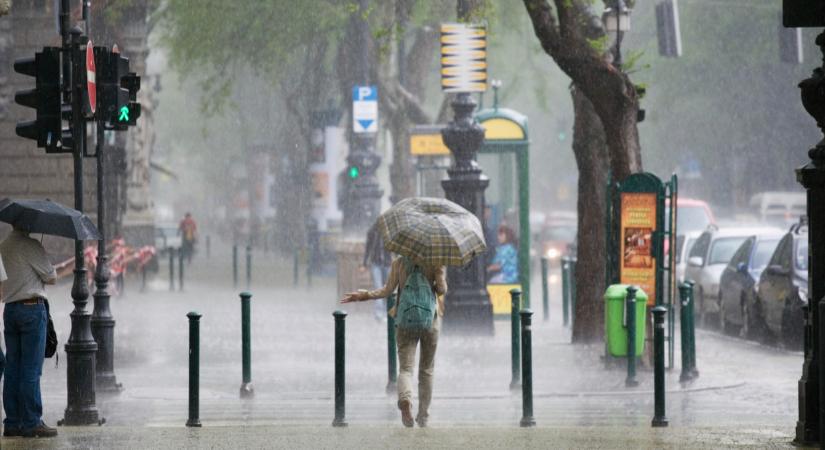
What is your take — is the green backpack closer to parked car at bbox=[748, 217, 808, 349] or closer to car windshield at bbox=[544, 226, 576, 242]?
parked car at bbox=[748, 217, 808, 349]

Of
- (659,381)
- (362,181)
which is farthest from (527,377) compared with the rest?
(362,181)

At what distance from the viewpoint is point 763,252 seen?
25406 millimetres

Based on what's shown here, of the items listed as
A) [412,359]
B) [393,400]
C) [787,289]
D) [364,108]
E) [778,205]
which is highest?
[364,108]

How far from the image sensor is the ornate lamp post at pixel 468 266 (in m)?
23.6

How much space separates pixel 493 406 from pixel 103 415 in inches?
134

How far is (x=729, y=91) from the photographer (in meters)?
62.5

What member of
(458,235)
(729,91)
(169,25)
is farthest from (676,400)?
(729,91)

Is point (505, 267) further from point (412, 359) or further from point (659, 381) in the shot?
point (412, 359)

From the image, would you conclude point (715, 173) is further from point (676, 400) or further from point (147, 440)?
point (147, 440)

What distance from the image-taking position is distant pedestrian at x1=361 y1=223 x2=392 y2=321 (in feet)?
87.8

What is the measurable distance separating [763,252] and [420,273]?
13.1 metres

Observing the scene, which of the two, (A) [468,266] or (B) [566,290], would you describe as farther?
(B) [566,290]

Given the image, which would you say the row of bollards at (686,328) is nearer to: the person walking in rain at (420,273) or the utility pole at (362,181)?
the person walking in rain at (420,273)

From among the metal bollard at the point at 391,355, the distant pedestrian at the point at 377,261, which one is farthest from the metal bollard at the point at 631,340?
the distant pedestrian at the point at 377,261
